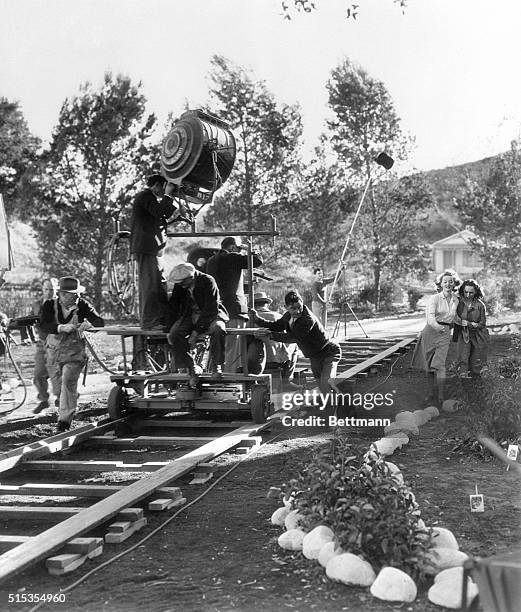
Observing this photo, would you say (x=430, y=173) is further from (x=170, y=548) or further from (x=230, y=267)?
(x=170, y=548)

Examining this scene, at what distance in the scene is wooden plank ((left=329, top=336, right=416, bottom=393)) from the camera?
828 centimetres

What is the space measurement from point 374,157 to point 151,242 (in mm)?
6788

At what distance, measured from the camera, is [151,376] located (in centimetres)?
805

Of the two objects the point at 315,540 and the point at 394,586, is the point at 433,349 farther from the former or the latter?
the point at 394,586

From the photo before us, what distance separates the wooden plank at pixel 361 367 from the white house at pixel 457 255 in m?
3.25

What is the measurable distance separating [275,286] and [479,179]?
16.3 feet

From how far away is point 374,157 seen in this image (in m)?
14.0

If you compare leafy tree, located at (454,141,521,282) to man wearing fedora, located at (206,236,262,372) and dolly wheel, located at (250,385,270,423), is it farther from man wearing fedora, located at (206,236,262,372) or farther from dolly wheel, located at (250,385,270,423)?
dolly wheel, located at (250,385,270,423)

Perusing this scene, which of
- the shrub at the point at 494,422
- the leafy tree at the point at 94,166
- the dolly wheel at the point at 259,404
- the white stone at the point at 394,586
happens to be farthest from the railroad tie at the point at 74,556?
the leafy tree at the point at 94,166

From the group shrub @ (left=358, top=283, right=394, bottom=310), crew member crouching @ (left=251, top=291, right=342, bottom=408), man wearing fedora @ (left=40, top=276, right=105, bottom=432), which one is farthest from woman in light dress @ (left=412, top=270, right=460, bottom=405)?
shrub @ (left=358, top=283, right=394, bottom=310)

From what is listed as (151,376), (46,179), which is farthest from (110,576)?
(46,179)

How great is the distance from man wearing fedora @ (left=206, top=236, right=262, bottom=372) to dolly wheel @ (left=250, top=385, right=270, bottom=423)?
4.72ft

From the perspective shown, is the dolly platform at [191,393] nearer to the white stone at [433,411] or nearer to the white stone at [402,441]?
the white stone at [402,441]

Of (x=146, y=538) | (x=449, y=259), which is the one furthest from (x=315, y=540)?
(x=449, y=259)
